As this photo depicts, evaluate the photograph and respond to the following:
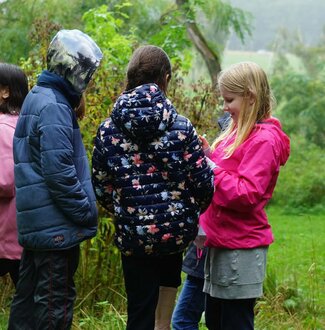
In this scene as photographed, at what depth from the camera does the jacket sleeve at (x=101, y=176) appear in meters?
3.48

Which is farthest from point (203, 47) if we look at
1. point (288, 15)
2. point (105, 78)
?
point (288, 15)

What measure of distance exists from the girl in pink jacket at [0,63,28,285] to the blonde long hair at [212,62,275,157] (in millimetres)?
1271

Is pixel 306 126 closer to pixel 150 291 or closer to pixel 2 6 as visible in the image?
pixel 2 6

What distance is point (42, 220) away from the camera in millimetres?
3559

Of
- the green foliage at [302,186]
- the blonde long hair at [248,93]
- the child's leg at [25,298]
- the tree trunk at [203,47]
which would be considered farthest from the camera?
the green foliage at [302,186]

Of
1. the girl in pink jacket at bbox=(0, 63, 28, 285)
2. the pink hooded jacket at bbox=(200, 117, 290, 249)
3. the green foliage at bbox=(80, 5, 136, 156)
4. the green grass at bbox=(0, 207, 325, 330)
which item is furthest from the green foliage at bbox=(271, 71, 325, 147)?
the pink hooded jacket at bbox=(200, 117, 290, 249)

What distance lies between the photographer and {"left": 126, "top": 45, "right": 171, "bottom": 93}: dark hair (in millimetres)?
3492

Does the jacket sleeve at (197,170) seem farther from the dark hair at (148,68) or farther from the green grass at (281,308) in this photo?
the green grass at (281,308)

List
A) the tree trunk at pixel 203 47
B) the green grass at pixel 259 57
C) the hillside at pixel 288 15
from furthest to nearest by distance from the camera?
the hillside at pixel 288 15
the green grass at pixel 259 57
the tree trunk at pixel 203 47

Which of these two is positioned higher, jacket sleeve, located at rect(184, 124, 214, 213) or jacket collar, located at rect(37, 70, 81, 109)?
jacket collar, located at rect(37, 70, 81, 109)

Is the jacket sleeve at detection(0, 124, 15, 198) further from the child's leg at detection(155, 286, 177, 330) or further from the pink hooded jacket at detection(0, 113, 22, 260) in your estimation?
the child's leg at detection(155, 286, 177, 330)

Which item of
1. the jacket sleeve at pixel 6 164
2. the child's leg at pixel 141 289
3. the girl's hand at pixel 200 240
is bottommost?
the child's leg at pixel 141 289

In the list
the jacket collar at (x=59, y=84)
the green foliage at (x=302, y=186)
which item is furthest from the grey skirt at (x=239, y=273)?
the green foliage at (x=302, y=186)

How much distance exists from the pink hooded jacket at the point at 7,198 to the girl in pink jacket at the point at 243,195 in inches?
45.8
